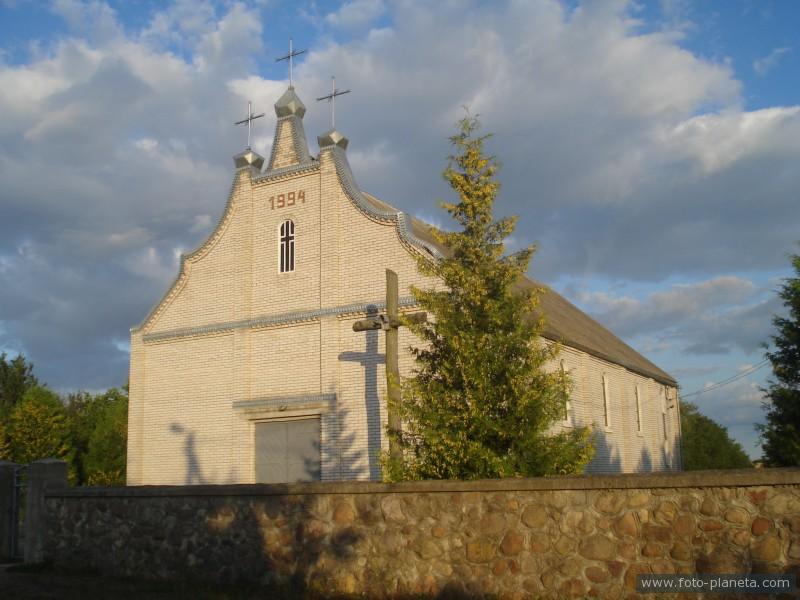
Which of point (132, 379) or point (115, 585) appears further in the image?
point (132, 379)

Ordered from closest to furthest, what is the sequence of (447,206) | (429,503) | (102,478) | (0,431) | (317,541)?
(429,503), (317,541), (447,206), (102,478), (0,431)

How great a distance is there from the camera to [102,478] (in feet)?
90.5

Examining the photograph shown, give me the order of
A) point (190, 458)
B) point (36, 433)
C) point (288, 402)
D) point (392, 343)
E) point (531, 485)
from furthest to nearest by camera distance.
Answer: point (36, 433)
point (190, 458)
point (288, 402)
point (392, 343)
point (531, 485)

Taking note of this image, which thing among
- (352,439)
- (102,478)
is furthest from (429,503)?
(102,478)

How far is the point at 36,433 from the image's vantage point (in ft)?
100

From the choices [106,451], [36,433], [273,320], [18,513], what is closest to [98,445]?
[106,451]

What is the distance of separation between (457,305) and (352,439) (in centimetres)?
672

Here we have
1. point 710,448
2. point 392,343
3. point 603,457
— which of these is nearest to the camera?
point 392,343

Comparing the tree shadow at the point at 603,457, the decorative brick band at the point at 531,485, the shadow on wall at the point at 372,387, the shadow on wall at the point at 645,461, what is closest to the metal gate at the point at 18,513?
the decorative brick band at the point at 531,485

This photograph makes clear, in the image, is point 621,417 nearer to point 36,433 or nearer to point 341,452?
point 341,452

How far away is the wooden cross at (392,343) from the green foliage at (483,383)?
0.14 m

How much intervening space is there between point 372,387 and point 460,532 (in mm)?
8205

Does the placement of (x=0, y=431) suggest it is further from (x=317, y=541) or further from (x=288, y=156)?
(x=317, y=541)

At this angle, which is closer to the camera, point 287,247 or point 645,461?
point 287,247
